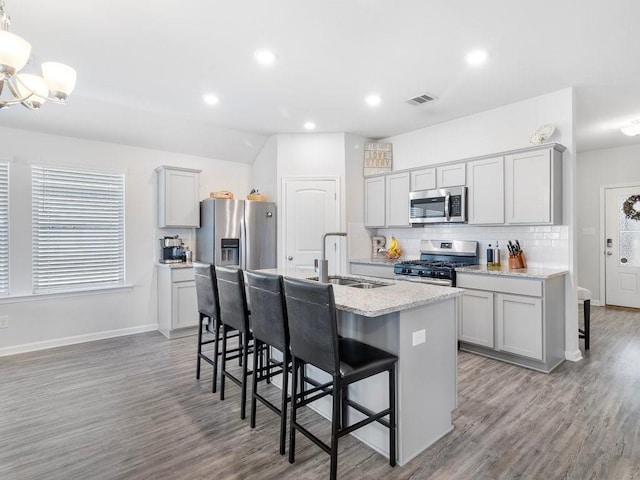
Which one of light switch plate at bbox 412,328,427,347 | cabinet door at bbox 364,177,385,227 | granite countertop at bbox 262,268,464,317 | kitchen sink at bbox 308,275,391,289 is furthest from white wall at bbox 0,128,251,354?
light switch plate at bbox 412,328,427,347

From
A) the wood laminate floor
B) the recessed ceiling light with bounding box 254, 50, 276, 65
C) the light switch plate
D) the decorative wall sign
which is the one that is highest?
the recessed ceiling light with bounding box 254, 50, 276, 65

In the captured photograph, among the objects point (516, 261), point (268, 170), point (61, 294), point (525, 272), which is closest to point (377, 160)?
point (268, 170)

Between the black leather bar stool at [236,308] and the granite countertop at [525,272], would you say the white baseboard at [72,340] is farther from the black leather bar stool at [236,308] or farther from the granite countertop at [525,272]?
the granite countertop at [525,272]

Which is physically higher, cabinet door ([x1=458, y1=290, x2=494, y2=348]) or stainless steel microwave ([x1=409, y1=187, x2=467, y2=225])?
stainless steel microwave ([x1=409, y1=187, x2=467, y2=225])

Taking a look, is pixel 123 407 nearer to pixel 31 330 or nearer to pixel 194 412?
pixel 194 412

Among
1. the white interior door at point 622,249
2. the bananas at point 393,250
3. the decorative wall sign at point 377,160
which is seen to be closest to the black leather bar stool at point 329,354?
the bananas at point 393,250

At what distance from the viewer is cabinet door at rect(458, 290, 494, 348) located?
12.0 feet

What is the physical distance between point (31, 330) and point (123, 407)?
222 cm

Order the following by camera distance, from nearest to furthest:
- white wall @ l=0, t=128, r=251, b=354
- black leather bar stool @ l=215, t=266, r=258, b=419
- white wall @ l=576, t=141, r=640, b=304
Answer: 1. black leather bar stool @ l=215, t=266, r=258, b=419
2. white wall @ l=0, t=128, r=251, b=354
3. white wall @ l=576, t=141, r=640, b=304

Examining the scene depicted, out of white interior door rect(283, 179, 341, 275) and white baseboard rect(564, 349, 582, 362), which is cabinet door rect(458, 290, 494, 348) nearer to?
white baseboard rect(564, 349, 582, 362)

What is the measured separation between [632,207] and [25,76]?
765cm

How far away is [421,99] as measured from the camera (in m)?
4.00

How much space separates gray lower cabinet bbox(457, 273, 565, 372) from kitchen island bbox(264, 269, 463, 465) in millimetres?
1444

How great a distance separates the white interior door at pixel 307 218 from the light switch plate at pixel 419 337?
3078 mm
